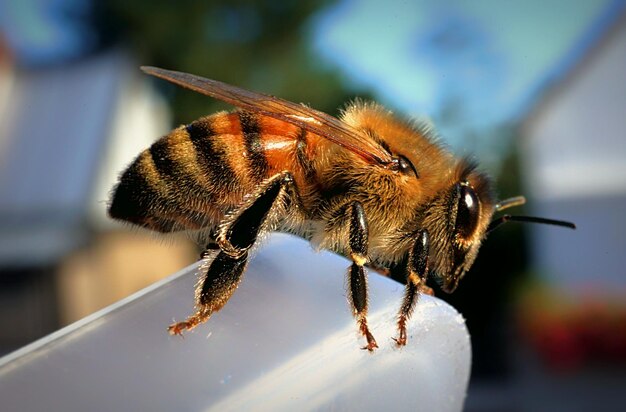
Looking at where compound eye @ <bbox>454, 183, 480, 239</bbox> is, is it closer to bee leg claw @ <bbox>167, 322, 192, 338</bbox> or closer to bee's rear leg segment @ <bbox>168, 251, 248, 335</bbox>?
bee's rear leg segment @ <bbox>168, 251, 248, 335</bbox>

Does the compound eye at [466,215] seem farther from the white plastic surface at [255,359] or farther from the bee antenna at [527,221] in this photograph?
the white plastic surface at [255,359]

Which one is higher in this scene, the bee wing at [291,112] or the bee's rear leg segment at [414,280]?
the bee wing at [291,112]

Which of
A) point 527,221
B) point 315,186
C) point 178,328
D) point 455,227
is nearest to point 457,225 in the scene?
point 455,227

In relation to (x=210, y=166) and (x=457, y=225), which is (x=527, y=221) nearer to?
(x=457, y=225)

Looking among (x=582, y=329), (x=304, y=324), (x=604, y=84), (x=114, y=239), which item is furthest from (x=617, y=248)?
(x=304, y=324)

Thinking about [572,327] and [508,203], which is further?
[572,327]

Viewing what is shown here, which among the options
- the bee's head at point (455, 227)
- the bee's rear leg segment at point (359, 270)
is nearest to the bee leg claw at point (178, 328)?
the bee's rear leg segment at point (359, 270)

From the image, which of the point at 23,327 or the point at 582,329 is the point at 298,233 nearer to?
the point at 582,329

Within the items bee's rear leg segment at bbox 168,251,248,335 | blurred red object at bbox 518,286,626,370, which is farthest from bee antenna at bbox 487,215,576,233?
blurred red object at bbox 518,286,626,370

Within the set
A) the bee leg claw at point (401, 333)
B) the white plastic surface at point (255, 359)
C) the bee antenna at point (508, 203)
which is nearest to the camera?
the white plastic surface at point (255, 359)
